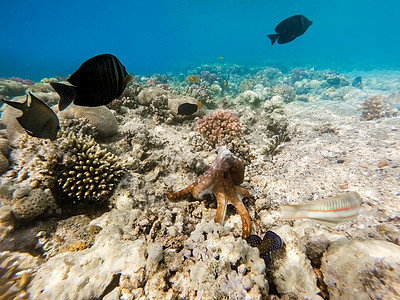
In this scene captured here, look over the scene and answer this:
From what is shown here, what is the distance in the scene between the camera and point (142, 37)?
136125 millimetres

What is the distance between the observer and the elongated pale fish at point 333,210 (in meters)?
1.81

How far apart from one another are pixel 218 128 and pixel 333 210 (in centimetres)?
360

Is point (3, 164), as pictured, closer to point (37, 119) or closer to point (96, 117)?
point (96, 117)

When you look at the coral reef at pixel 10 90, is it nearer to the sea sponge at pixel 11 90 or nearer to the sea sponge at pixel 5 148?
the sea sponge at pixel 11 90

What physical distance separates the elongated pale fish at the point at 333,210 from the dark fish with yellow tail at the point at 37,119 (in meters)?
3.35

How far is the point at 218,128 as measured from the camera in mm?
5074

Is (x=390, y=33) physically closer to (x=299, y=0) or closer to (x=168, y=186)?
(x=299, y=0)

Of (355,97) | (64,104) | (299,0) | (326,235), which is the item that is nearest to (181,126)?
(64,104)

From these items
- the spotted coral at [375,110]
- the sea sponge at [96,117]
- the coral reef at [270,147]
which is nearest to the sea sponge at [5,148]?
the sea sponge at [96,117]

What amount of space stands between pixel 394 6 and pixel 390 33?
42.1 ft

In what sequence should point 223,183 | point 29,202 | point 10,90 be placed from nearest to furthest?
1. point 29,202
2. point 223,183
3. point 10,90

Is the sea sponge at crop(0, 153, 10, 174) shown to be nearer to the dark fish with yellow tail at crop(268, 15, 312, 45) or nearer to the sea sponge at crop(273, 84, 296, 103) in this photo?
the dark fish with yellow tail at crop(268, 15, 312, 45)

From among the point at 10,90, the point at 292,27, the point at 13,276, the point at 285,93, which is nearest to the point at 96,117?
the point at 13,276

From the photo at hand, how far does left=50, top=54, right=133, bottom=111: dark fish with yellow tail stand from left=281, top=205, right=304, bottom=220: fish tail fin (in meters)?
2.34
